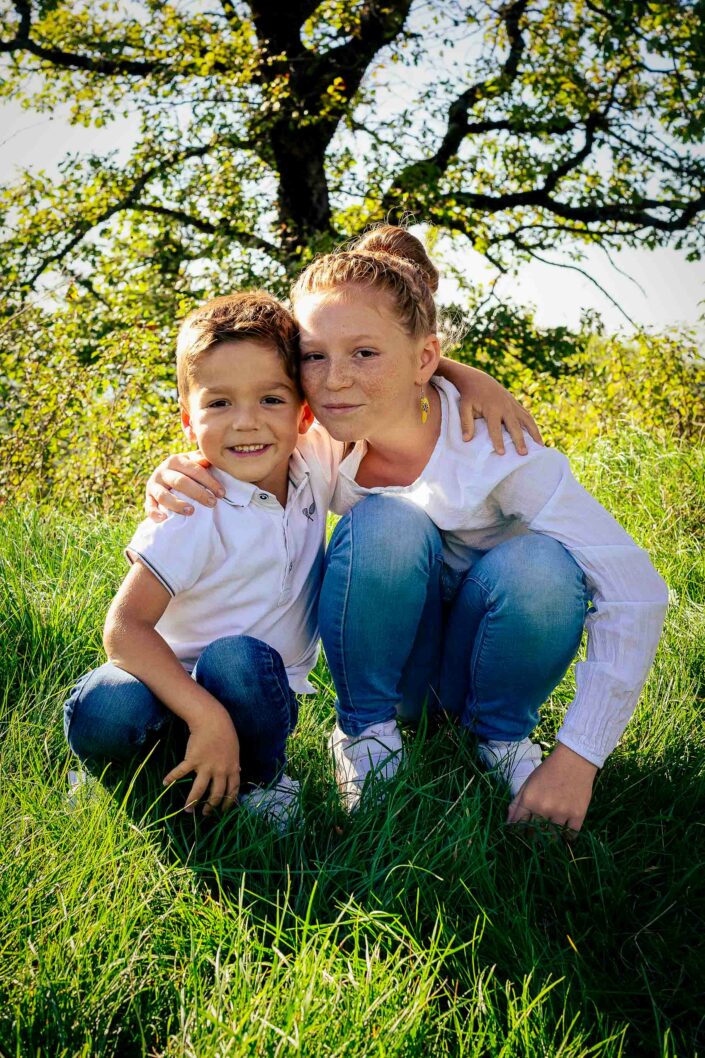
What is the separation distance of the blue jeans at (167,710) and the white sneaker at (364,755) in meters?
0.20

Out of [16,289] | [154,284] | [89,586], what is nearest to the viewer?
[89,586]

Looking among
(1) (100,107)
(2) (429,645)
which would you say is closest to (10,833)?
(2) (429,645)

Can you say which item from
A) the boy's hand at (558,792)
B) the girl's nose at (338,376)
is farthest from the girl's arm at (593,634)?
the girl's nose at (338,376)

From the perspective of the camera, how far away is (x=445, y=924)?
1485 millimetres

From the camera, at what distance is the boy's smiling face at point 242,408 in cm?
192

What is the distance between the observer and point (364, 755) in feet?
6.59

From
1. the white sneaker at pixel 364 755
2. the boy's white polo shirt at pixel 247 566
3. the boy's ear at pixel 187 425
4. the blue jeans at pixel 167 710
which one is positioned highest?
the boy's ear at pixel 187 425

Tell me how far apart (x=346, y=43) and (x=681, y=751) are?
702cm

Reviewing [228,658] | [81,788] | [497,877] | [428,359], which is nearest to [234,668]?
[228,658]

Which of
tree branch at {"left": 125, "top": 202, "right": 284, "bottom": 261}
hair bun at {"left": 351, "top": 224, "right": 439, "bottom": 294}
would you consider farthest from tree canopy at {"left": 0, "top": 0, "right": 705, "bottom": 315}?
hair bun at {"left": 351, "top": 224, "right": 439, "bottom": 294}

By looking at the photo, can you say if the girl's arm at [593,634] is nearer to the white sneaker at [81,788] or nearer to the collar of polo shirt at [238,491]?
the collar of polo shirt at [238,491]

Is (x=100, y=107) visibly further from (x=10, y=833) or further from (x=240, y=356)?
(x=10, y=833)

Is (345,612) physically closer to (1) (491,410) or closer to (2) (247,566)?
(2) (247,566)

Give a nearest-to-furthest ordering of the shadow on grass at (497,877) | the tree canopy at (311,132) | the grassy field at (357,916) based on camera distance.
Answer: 1. the grassy field at (357,916)
2. the shadow on grass at (497,877)
3. the tree canopy at (311,132)
